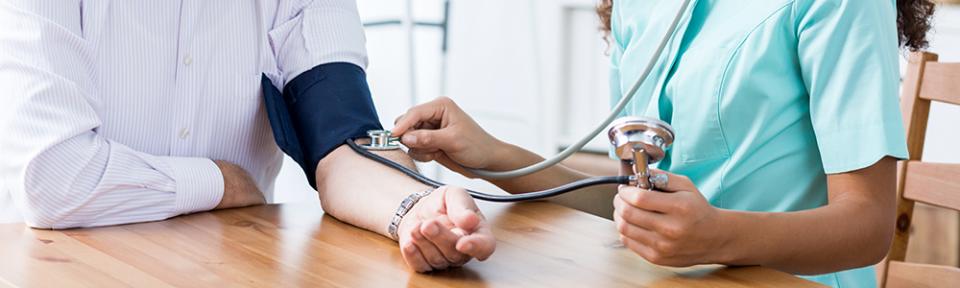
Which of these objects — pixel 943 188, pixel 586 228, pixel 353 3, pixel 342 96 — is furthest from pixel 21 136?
pixel 943 188

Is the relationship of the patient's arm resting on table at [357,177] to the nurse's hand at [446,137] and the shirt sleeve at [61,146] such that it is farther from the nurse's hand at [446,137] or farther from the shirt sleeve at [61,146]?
the shirt sleeve at [61,146]

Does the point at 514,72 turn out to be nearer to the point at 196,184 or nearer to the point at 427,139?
the point at 427,139

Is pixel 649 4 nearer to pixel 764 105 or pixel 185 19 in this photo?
pixel 764 105

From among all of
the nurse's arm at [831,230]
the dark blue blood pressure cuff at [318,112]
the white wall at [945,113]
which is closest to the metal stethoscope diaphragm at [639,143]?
the nurse's arm at [831,230]

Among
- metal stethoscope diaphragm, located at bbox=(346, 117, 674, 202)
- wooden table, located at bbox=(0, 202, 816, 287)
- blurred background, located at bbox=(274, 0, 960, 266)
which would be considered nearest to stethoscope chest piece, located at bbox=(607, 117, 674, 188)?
metal stethoscope diaphragm, located at bbox=(346, 117, 674, 202)

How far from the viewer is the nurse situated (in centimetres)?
101

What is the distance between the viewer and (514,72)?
404 centimetres

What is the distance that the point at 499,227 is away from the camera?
1164 millimetres

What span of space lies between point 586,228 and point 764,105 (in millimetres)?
243

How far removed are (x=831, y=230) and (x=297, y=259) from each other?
1.69ft

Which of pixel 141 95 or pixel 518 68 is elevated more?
pixel 141 95

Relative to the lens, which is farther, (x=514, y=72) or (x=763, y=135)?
(x=514, y=72)

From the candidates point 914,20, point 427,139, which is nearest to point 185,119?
point 427,139

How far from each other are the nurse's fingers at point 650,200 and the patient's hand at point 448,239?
130 mm
